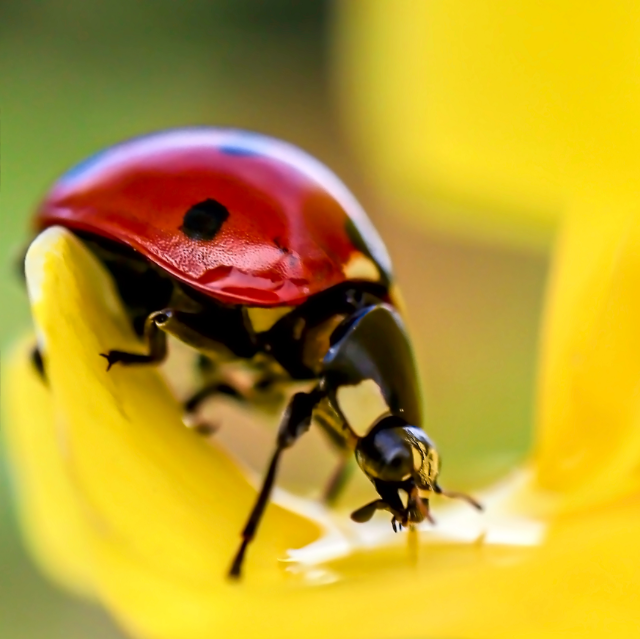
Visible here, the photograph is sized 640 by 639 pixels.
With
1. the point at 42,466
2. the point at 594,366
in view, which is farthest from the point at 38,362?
the point at 594,366

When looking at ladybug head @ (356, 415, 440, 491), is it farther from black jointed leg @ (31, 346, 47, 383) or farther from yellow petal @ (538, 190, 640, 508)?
black jointed leg @ (31, 346, 47, 383)

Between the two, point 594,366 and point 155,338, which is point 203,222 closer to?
point 155,338

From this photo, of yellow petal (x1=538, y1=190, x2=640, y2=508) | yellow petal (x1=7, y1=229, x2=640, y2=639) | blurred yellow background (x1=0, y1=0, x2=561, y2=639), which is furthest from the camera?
blurred yellow background (x1=0, y1=0, x2=561, y2=639)

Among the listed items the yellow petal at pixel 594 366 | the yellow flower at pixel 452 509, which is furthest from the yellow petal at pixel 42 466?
the yellow petal at pixel 594 366

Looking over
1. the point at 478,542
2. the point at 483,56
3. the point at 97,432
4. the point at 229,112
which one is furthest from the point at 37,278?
the point at 229,112

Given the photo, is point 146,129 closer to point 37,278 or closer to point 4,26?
point 4,26

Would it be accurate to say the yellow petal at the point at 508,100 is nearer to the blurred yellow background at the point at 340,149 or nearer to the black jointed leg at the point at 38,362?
the blurred yellow background at the point at 340,149

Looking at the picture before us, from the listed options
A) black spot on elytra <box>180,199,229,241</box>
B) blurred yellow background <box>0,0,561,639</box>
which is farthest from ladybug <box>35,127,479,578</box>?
blurred yellow background <box>0,0,561,639</box>
